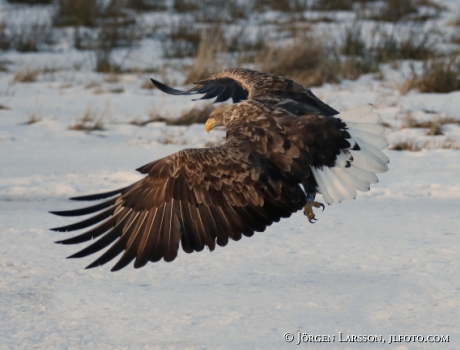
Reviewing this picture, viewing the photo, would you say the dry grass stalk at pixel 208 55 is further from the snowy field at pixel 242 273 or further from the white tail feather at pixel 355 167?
the white tail feather at pixel 355 167

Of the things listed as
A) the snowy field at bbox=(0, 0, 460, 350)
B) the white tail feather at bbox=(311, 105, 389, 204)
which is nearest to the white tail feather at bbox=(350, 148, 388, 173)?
the white tail feather at bbox=(311, 105, 389, 204)

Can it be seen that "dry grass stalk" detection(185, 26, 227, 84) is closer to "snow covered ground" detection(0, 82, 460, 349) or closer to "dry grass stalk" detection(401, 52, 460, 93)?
"dry grass stalk" detection(401, 52, 460, 93)

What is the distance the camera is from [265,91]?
511 cm

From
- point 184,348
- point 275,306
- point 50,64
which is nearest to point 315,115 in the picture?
point 275,306

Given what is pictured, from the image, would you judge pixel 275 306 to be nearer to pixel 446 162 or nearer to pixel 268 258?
pixel 268 258

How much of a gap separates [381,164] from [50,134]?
4.84m

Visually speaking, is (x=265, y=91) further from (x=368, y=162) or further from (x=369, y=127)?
(x=368, y=162)

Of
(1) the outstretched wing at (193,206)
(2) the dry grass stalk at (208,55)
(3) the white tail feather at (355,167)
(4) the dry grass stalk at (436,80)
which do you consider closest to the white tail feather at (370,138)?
(3) the white tail feather at (355,167)

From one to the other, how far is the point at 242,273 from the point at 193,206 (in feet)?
2.40

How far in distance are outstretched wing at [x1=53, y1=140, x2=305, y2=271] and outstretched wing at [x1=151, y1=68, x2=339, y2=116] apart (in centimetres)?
74

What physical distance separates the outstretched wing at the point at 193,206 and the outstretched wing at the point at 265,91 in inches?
29.2

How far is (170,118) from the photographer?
903cm

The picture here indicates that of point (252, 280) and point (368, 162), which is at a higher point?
point (368, 162)

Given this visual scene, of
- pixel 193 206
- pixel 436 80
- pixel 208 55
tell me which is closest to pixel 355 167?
pixel 193 206
